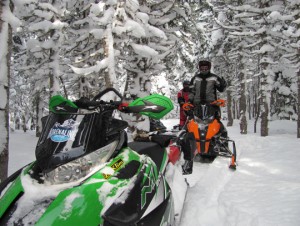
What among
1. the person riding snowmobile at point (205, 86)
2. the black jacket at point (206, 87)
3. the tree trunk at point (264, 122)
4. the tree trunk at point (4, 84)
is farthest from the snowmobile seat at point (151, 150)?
the tree trunk at point (264, 122)

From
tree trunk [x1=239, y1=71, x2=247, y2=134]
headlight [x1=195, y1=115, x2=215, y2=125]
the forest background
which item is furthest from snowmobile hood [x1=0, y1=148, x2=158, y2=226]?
tree trunk [x1=239, y1=71, x2=247, y2=134]

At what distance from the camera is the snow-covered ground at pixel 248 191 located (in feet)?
13.3

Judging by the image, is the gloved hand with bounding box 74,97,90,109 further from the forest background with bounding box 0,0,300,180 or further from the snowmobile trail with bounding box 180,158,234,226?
the forest background with bounding box 0,0,300,180

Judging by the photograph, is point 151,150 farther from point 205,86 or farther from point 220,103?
point 205,86

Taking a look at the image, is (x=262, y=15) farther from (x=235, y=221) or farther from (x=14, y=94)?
(x=14, y=94)

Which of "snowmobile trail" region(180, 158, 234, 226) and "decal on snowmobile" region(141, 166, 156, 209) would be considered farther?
"snowmobile trail" region(180, 158, 234, 226)

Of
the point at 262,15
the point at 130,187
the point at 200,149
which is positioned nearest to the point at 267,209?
the point at 130,187

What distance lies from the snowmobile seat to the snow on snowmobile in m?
0.66

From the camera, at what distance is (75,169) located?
2.34 metres

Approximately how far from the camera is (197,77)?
28.2 feet

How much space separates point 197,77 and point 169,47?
5.97m

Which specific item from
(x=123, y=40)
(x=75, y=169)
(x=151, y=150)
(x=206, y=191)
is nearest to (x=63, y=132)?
(x=75, y=169)

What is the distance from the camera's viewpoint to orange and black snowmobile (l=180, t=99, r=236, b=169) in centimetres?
770

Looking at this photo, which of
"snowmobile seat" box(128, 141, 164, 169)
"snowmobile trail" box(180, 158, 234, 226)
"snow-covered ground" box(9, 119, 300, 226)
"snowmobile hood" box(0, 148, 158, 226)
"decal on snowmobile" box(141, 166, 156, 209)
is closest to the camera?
"snowmobile hood" box(0, 148, 158, 226)
